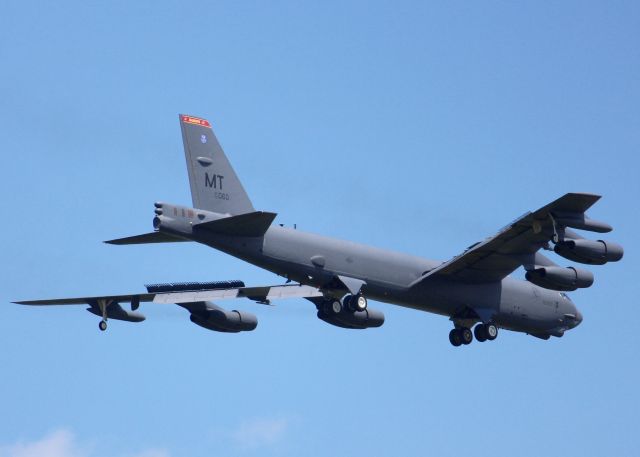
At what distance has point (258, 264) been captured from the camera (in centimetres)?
4375

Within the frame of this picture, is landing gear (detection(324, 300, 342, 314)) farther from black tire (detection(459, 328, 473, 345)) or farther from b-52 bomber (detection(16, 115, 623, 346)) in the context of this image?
black tire (detection(459, 328, 473, 345))

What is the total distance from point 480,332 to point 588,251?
612 centimetres

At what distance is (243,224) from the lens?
42375mm

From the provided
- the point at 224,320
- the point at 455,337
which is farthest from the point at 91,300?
the point at 455,337

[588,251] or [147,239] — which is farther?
[588,251]

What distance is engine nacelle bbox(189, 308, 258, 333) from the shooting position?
4909 centimetres

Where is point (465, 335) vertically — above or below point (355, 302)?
below

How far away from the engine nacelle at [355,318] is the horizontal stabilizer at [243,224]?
4.70 m

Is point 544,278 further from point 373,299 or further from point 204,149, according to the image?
point 204,149

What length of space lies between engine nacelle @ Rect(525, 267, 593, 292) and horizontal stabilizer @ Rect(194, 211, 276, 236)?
8989mm

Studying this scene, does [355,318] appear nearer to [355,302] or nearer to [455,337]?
[355,302]

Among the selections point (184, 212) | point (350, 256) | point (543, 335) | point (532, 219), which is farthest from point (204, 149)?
point (543, 335)

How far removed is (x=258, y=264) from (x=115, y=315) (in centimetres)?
674

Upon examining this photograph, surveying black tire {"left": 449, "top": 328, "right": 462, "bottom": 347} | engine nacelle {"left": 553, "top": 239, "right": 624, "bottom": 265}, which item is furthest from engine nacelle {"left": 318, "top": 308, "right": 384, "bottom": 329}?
engine nacelle {"left": 553, "top": 239, "right": 624, "bottom": 265}
